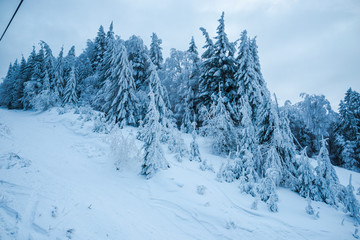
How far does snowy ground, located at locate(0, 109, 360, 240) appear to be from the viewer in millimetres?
4926

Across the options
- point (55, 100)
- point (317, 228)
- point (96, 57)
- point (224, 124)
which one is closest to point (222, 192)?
point (317, 228)

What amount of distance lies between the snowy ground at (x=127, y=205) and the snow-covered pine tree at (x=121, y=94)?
6058 millimetres

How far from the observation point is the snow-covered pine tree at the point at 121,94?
15.1 metres

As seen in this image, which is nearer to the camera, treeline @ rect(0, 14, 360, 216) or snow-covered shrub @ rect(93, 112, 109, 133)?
treeline @ rect(0, 14, 360, 216)

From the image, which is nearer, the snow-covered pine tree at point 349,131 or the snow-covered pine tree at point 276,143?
the snow-covered pine tree at point 276,143

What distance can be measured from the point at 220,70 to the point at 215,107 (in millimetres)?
4456

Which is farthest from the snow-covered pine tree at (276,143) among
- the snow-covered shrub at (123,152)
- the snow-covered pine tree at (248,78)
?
the snow-covered shrub at (123,152)

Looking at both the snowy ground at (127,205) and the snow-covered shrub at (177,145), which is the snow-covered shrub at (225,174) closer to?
the snowy ground at (127,205)

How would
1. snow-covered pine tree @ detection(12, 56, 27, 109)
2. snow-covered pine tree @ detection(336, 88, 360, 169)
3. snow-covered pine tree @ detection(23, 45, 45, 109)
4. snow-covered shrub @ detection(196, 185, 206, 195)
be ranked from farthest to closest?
1. snow-covered pine tree @ detection(12, 56, 27, 109)
2. snow-covered pine tree @ detection(23, 45, 45, 109)
3. snow-covered pine tree @ detection(336, 88, 360, 169)
4. snow-covered shrub @ detection(196, 185, 206, 195)

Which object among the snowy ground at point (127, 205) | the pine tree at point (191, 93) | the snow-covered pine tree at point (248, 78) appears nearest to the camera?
the snowy ground at point (127, 205)

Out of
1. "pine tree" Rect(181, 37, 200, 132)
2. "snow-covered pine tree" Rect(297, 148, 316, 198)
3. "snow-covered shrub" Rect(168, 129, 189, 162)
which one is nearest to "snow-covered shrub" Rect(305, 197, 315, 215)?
"snow-covered pine tree" Rect(297, 148, 316, 198)

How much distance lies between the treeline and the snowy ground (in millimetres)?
958

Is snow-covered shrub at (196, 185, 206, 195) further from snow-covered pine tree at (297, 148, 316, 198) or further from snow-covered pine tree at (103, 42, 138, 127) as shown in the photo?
snow-covered pine tree at (103, 42, 138, 127)

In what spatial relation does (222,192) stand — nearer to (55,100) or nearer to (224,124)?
(224,124)
